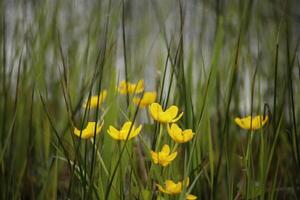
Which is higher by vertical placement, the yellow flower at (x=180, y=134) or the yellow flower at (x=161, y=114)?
the yellow flower at (x=161, y=114)

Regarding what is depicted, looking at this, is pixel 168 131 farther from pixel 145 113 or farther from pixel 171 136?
pixel 145 113

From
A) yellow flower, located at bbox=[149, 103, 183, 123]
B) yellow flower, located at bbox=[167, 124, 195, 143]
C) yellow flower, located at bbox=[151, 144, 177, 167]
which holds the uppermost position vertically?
yellow flower, located at bbox=[149, 103, 183, 123]

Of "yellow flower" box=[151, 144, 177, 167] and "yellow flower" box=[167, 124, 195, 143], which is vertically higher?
"yellow flower" box=[167, 124, 195, 143]

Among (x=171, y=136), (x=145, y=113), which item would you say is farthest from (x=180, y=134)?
(x=145, y=113)

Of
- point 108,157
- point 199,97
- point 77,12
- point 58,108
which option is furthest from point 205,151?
point 77,12

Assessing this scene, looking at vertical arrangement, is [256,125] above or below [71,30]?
below

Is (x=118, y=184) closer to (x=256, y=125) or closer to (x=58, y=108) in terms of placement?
(x=256, y=125)

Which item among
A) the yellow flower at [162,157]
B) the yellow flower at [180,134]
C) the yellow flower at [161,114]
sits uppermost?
the yellow flower at [161,114]

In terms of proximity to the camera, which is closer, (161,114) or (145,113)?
(161,114)
